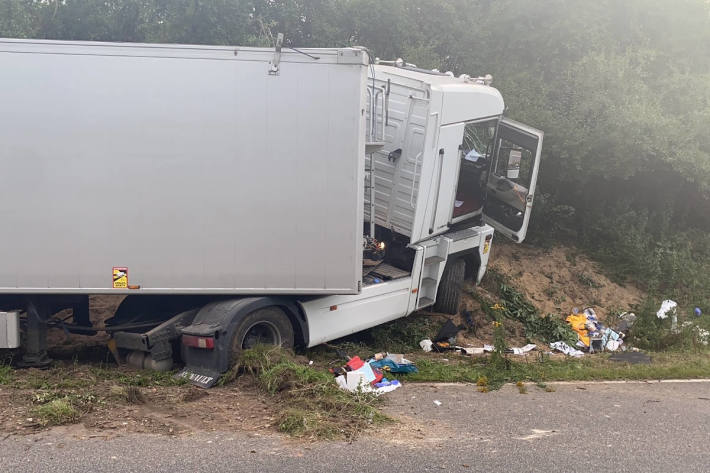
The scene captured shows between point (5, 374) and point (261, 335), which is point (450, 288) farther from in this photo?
point (5, 374)

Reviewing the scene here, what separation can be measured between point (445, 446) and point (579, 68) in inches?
349

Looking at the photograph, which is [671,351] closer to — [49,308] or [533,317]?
[533,317]

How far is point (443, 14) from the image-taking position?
1494 cm

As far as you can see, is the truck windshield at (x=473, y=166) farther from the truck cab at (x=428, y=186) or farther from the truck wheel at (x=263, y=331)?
the truck wheel at (x=263, y=331)

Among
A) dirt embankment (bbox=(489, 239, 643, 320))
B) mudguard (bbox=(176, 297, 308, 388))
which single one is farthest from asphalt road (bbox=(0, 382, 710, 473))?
dirt embankment (bbox=(489, 239, 643, 320))

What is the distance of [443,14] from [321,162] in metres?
9.36

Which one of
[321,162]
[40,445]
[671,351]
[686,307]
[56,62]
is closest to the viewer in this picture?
[40,445]

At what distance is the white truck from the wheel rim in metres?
0.02

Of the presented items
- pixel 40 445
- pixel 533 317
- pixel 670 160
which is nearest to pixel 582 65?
pixel 670 160

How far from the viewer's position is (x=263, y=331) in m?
7.11

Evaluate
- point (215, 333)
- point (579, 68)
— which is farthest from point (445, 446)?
point (579, 68)

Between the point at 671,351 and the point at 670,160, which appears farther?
the point at 670,160

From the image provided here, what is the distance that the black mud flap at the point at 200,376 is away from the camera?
6.48m

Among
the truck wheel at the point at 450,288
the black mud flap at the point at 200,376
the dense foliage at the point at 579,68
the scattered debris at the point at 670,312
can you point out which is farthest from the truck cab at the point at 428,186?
the dense foliage at the point at 579,68
